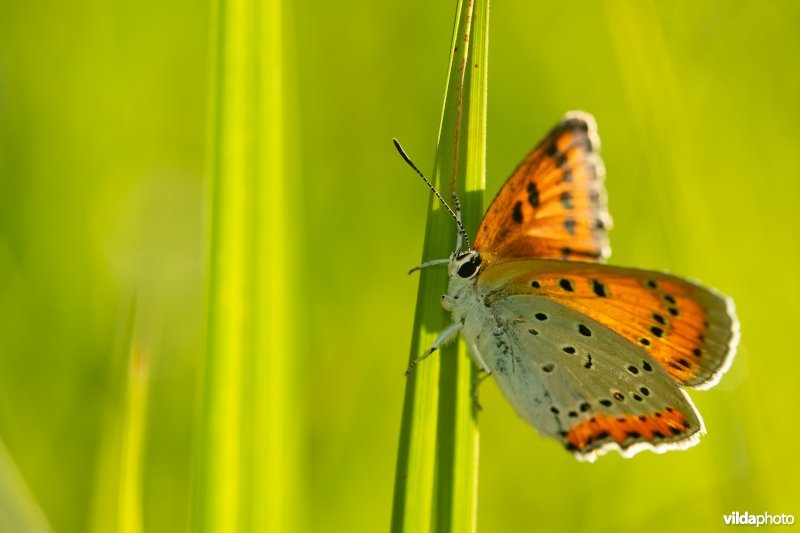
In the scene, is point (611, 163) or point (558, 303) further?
point (611, 163)

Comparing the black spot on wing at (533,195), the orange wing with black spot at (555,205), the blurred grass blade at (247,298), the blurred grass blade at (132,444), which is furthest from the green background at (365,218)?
the black spot on wing at (533,195)

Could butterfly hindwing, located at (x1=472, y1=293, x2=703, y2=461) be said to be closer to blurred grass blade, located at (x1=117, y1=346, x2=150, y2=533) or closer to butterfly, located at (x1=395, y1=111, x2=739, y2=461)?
butterfly, located at (x1=395, y1=111, x2=739, y2=461)

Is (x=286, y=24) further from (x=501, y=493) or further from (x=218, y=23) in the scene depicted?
(x=501, y=493)


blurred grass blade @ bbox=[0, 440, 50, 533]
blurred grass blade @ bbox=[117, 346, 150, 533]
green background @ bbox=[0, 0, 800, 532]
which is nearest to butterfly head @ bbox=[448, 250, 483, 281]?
green background @ bbox=[0, 0, 800, 532]

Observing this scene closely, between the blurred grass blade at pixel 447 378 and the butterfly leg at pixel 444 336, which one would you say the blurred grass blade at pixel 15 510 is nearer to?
the blurred grass blade at pixel 447 378

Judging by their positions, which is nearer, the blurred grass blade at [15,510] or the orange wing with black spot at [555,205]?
the blurred grass blade at [15,510]

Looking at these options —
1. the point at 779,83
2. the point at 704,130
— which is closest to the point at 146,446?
the point at 704,130

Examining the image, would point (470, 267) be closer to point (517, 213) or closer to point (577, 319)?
point (517, 213)
